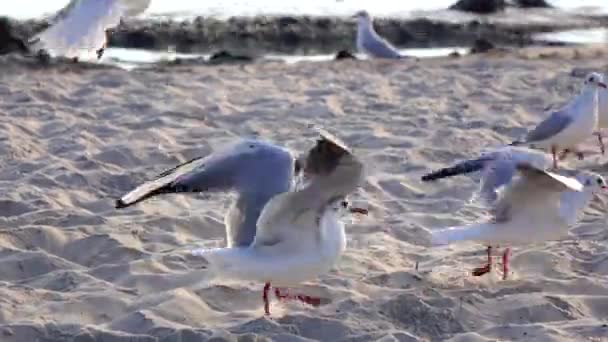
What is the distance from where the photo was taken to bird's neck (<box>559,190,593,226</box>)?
18.9ft

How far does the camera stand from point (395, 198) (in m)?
7.24

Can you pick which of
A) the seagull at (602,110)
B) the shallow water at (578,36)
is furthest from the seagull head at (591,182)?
the shallow water at (578,36)

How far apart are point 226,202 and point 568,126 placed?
2.45 m

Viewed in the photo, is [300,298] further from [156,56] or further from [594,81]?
[156,56]

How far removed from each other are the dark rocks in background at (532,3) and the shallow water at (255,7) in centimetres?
120

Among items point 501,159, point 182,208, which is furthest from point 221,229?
point 501,159

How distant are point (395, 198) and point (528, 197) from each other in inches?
71.0

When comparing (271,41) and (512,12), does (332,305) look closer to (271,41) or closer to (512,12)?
(271,41)

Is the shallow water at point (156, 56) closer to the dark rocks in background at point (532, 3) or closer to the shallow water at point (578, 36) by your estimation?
the shallow water at point (578, 36)

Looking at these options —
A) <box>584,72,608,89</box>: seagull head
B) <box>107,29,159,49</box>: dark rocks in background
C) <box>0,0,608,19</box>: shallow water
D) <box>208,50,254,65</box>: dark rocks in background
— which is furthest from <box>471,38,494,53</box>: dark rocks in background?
<box>584,72,608,89</box>: seagull head

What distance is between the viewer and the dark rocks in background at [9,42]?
14.3 metres

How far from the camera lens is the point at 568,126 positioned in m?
7.89

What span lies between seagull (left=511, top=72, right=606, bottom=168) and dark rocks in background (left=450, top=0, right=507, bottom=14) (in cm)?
1459

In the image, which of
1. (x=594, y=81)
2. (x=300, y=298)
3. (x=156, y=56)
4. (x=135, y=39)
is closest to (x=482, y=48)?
(x=156, y=56)
